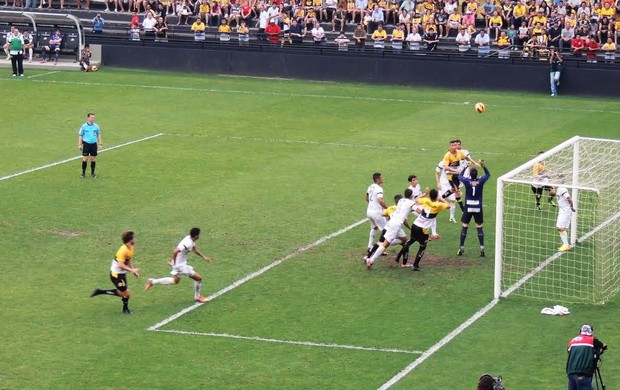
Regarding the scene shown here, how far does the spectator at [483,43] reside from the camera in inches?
2093

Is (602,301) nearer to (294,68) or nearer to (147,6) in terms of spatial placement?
(294,68)

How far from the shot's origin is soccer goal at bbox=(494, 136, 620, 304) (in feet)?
84.1

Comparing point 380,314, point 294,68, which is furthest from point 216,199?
point 294,68

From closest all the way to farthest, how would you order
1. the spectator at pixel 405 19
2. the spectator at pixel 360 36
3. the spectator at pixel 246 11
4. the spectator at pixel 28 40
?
the spectator at pixel 360 36
the spectator at pixel 405 19
the spectator at pixel 28 40
the spectator at pixel 246 11

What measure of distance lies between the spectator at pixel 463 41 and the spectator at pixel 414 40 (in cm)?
159

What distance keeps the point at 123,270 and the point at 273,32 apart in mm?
34174

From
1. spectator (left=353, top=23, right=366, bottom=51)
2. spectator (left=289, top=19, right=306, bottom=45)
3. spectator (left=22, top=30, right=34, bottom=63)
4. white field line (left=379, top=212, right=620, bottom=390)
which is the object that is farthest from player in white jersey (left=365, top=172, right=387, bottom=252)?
spectator (left=22, top=30, right=34, bottom=63)

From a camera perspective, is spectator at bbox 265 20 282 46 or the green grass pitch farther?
spectator at bbox 265 20 282 46

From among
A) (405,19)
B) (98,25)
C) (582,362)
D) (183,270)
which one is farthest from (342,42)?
(582,362)

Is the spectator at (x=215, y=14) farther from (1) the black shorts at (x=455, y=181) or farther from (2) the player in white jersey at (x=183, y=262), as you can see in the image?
(2) the player in white jersey at (x=183, y=262)

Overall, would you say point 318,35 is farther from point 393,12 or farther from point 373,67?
point 393,12

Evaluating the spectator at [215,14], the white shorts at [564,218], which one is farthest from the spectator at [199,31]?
the white shorts at [564,218]

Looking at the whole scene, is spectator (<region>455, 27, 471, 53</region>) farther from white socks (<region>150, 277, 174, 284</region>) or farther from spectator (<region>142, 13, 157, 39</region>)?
white socks (<region>150, 277, 174, 284</region>)

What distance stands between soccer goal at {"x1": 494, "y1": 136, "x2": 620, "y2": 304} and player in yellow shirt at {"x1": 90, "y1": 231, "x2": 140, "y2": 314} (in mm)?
7008
